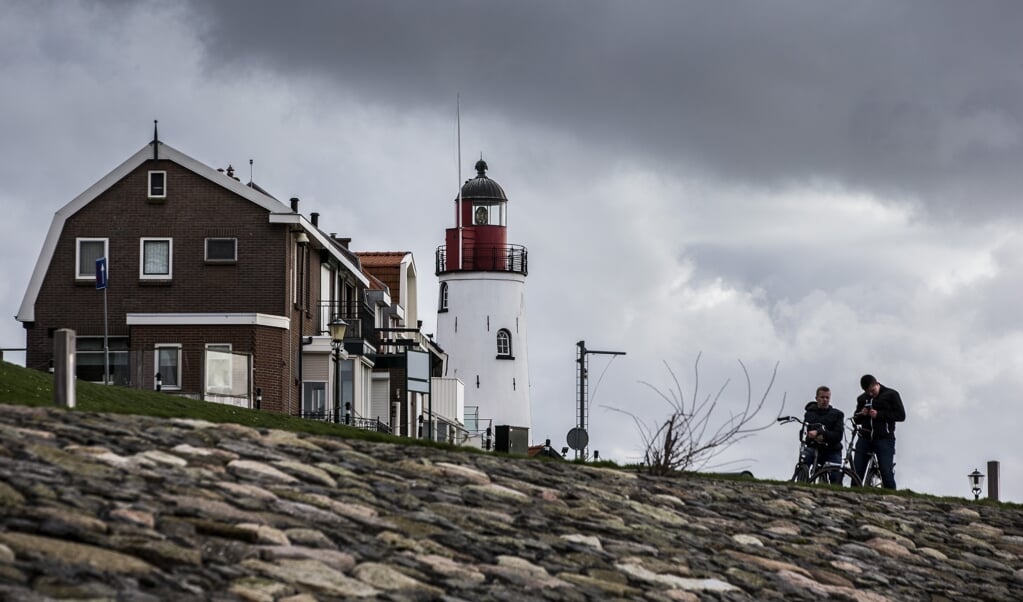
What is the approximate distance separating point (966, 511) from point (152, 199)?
30.7 metres

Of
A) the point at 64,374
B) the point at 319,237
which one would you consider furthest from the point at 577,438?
the point at 64,374

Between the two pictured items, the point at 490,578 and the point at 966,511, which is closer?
the point at 490,578

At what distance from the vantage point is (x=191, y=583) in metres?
10.5

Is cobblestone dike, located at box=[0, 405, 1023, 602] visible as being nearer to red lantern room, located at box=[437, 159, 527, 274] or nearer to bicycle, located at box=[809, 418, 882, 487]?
bicycle, located at box=[809, 418, 882, 487]

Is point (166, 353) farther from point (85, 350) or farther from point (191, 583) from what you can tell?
point (191, 583)

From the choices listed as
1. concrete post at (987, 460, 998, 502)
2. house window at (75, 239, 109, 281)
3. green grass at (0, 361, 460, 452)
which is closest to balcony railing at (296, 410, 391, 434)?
house window at (75, 239, 109, 281)

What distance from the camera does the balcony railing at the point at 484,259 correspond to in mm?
75875

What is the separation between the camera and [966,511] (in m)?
21.5

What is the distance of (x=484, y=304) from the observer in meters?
76.2

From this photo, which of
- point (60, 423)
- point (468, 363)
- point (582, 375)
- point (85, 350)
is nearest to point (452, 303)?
point (468, 363)

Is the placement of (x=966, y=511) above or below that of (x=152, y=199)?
below

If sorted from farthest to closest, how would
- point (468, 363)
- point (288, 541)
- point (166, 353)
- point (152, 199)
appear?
point (468, 363), point (152, 199), point (166, 353), point (288, 541)

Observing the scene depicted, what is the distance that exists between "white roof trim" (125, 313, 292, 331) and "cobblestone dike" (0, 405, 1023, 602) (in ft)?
91.8

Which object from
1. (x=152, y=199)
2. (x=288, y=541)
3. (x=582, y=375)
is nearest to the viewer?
(x=288, y=541)
